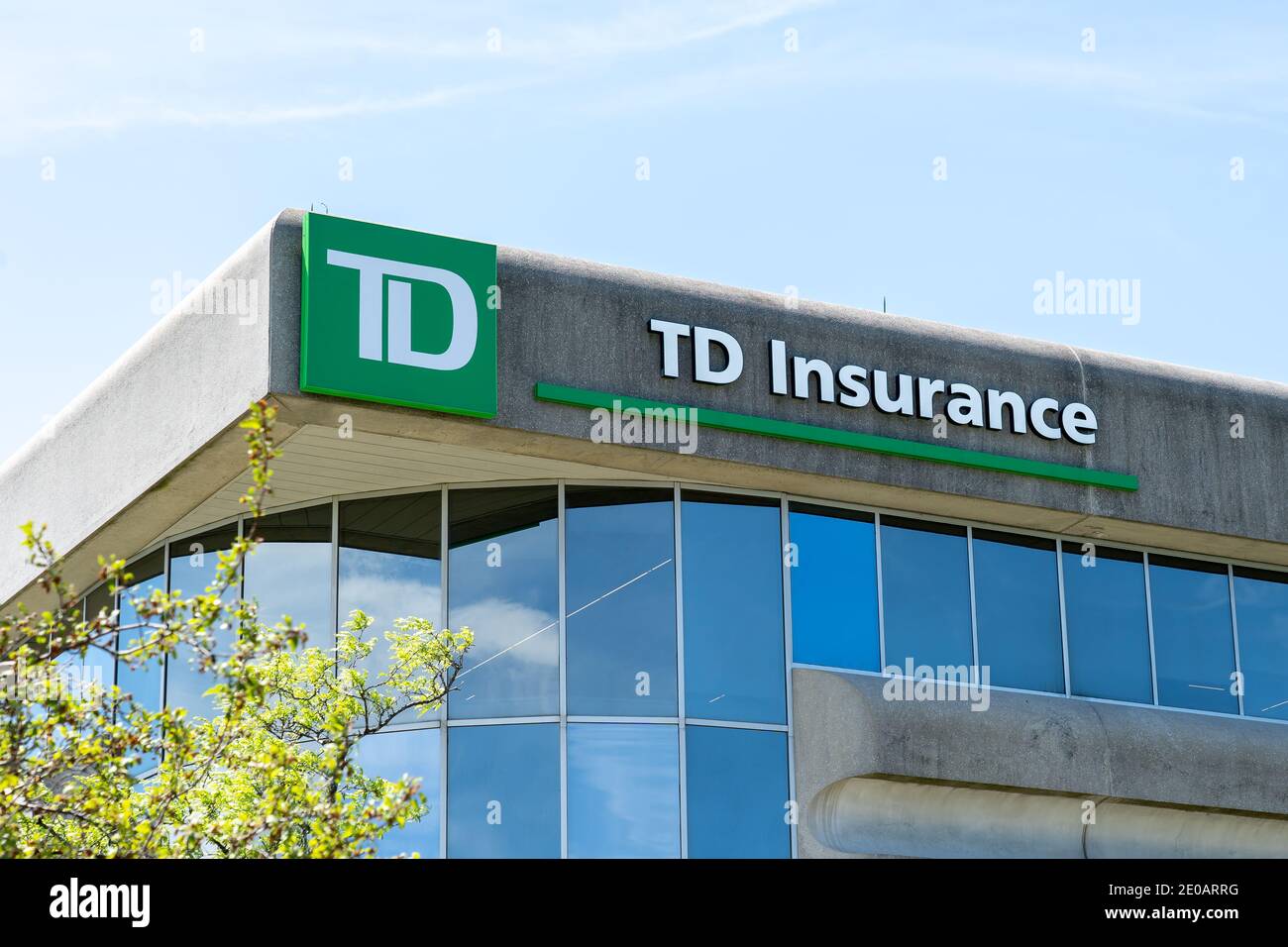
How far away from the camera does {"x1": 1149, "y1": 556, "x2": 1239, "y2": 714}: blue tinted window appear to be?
706 inches

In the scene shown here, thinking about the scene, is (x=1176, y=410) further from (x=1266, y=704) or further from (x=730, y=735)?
(x=730, y=735)

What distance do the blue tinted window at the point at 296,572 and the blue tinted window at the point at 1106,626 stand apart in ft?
23.8

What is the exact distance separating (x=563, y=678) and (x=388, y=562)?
2050mm

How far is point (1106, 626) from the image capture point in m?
17.7

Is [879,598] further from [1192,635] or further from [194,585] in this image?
[194,585]

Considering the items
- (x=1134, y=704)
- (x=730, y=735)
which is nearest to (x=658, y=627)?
(x=730, y=735)

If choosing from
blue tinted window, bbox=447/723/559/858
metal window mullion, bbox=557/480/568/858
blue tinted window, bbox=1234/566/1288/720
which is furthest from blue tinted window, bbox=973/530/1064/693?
blue tinted window, bbox=447/723/559/858

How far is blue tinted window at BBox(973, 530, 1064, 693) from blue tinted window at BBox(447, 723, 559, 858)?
4.50 m

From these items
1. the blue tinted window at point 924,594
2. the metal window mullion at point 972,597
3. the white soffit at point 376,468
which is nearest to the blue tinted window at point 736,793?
the blue tinted window at point 924,594

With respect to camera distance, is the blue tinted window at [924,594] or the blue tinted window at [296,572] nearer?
the blue tinted window at [296,572]

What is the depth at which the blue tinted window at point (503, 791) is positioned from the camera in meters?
15.0

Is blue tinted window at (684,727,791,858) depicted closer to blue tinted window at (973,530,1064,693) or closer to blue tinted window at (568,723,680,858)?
blue tinted window at (568,723,680,858)

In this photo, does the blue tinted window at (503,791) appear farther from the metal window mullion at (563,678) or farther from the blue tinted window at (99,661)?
the blue tinted window at (99,661)
